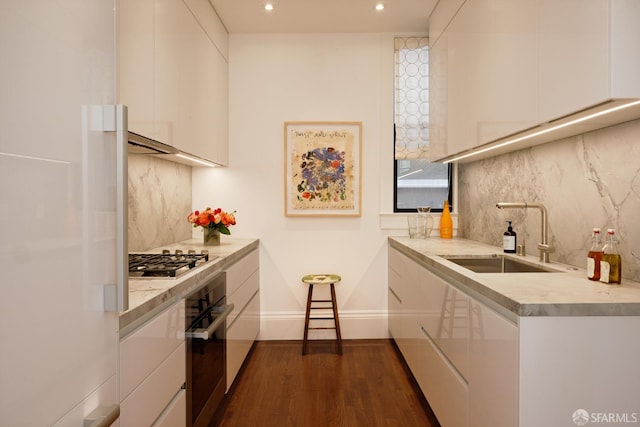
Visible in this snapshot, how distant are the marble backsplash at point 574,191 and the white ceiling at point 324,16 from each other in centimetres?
134

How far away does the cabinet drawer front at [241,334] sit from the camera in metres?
2.48

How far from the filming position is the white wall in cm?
359

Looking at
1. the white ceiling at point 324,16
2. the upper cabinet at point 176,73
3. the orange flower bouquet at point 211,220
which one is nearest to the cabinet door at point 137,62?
the upper cabinet at point 176,73

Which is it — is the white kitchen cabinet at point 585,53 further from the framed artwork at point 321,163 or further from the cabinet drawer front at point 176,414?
the framed artwork at point 321,163

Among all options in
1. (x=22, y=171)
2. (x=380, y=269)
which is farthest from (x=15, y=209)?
(x=380, y=269)

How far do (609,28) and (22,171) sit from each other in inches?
62.6

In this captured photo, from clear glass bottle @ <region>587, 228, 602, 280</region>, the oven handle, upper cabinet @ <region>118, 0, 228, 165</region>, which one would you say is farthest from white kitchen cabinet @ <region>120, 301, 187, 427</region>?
clear glass bottle @ <region>587, 228, 602, 280</region>

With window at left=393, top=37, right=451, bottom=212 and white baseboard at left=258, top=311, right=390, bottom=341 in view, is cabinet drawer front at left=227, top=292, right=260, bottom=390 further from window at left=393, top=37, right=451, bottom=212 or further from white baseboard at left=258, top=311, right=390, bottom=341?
window at left=393, top=37, right=451, bottom=212

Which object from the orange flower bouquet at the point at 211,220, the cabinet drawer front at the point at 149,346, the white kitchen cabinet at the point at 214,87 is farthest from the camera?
the orange flower bouquet at the point at 211,220

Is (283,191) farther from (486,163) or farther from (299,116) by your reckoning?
(486,163)

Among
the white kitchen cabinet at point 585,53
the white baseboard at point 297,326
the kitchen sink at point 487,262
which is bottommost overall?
the white baseboard at point 297,326

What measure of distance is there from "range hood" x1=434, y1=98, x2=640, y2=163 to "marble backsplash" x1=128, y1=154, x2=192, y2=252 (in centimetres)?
208

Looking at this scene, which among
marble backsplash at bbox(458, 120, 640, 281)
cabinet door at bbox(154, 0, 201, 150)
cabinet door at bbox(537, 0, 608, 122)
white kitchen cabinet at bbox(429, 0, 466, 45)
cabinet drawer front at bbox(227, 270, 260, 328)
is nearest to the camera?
cabinet door at bbox(537, 0, 608, 122)

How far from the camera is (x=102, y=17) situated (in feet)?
3.09
